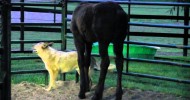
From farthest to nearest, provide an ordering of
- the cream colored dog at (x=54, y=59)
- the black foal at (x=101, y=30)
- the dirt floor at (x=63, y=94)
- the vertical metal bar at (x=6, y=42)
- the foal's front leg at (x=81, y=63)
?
the cream colored dog at (x=54, y=59) → the dirt floor at (x=63, y=94) → the foal's front leg at (x=81, y=63) → the black foal at (x=101, y=30) → the vertical metal bar at (x=6, y=42)

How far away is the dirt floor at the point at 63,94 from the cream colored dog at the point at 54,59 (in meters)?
0.23

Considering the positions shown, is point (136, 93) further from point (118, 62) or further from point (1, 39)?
point (1, 39)

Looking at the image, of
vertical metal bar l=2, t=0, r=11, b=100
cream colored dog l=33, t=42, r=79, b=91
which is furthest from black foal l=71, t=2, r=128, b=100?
vertical metal bar l=2, t=0, r=11, b=100

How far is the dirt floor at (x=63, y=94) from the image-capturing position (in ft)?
22.4

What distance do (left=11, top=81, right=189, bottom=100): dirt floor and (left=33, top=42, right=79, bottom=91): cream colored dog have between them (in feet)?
0.75

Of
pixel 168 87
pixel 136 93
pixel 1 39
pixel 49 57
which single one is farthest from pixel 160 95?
pixel 1 39

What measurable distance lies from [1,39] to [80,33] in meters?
2.58

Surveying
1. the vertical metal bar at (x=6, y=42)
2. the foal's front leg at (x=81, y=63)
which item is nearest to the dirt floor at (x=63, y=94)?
the foal's front leg at (x=81, y=63)

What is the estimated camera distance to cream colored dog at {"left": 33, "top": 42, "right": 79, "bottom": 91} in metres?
7.13

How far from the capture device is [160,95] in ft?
23.0

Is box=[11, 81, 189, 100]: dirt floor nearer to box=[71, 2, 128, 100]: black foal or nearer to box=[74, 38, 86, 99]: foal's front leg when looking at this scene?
box=[74, 38, 86, 99]: foal's front leg

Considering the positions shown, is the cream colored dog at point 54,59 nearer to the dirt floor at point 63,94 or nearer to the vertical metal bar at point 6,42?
the dirt floor at point 63,94

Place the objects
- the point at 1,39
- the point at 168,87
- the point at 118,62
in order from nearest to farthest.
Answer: the point at 1,39, the point at 118,62, the point at 168,87

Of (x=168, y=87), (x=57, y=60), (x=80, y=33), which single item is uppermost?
(x=80, y=33)
